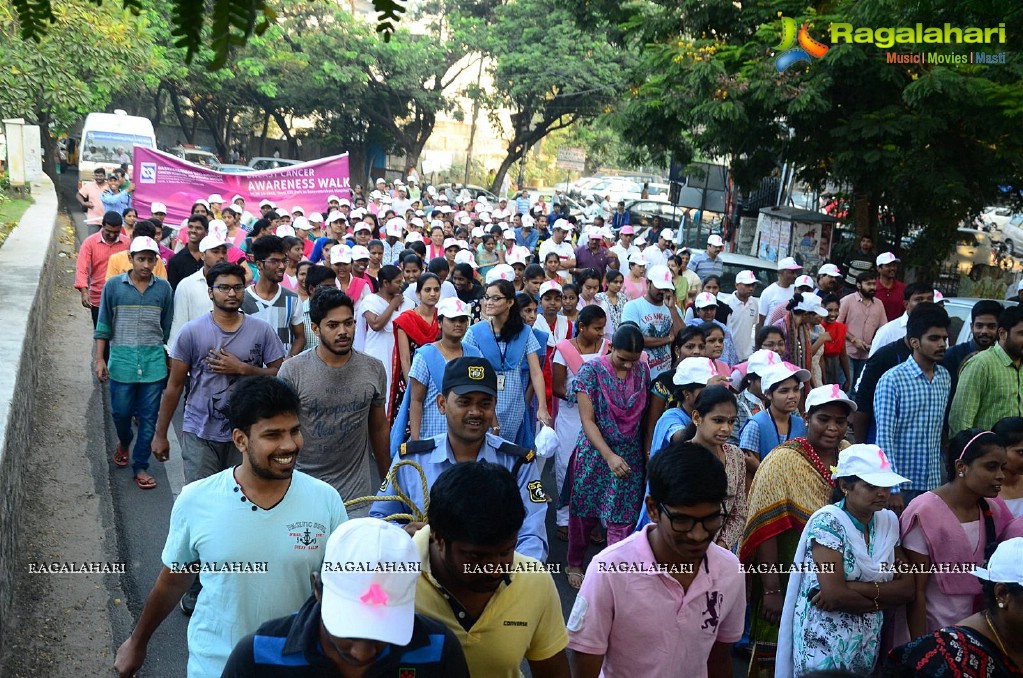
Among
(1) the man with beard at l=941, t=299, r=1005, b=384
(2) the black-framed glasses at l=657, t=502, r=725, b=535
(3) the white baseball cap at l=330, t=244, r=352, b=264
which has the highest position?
(3) the white baseball cap at l=330, t=244, r=352, b=264

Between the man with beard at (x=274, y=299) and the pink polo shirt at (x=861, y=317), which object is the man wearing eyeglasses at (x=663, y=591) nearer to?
the man with beard at (x=274, y=299)

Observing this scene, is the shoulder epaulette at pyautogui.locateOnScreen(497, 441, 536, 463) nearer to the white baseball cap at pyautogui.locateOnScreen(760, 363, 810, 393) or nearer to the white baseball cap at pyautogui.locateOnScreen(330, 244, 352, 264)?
the white baseball cap at pyautogui.locateOnScreen(760, 363, 810, 393)

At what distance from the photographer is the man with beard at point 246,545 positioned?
136 inches

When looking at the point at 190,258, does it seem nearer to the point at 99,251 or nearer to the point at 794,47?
the point at 99,251

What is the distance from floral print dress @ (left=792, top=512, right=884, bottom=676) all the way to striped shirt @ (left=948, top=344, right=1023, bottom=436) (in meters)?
2.66

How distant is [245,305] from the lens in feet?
24.2

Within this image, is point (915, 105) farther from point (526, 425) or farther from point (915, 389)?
point (526, 425)

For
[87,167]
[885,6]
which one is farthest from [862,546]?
[87,167]

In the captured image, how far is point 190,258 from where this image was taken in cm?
946

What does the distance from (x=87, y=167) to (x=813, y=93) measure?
2077 cm

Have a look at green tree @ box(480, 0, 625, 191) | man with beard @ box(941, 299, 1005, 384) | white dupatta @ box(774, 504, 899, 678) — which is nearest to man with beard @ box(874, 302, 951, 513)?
man with beard @ box(941, 299, 1005, 384)

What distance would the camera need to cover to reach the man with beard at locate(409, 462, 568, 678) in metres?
2.94

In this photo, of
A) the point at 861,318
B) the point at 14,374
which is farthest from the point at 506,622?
the point at 861,318

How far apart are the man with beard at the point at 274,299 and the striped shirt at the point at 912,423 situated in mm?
3919
